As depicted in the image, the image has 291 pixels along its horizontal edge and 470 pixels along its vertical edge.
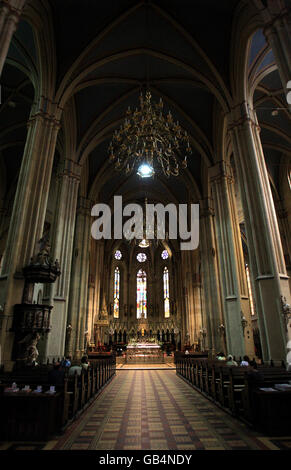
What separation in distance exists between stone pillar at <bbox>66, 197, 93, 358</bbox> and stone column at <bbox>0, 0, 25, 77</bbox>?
39.2 ft

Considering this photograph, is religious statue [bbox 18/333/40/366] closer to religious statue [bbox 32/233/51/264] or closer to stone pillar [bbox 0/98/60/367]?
stone pillar [bbox 0/98/60/367]

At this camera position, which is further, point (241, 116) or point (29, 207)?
point (241, 116)

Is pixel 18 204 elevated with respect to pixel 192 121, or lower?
lower

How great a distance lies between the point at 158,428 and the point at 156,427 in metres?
0.07

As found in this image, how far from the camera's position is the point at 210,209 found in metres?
19.0

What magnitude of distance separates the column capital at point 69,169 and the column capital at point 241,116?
846 cm

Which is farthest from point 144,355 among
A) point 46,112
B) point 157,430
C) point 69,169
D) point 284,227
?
point 46,112

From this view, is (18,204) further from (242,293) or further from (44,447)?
(242,293)

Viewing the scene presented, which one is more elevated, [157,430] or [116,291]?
[116,291]

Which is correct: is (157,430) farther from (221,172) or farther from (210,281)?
(221,172)

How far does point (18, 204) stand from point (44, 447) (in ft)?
25.6

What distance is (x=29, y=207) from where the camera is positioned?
9.81 metres
